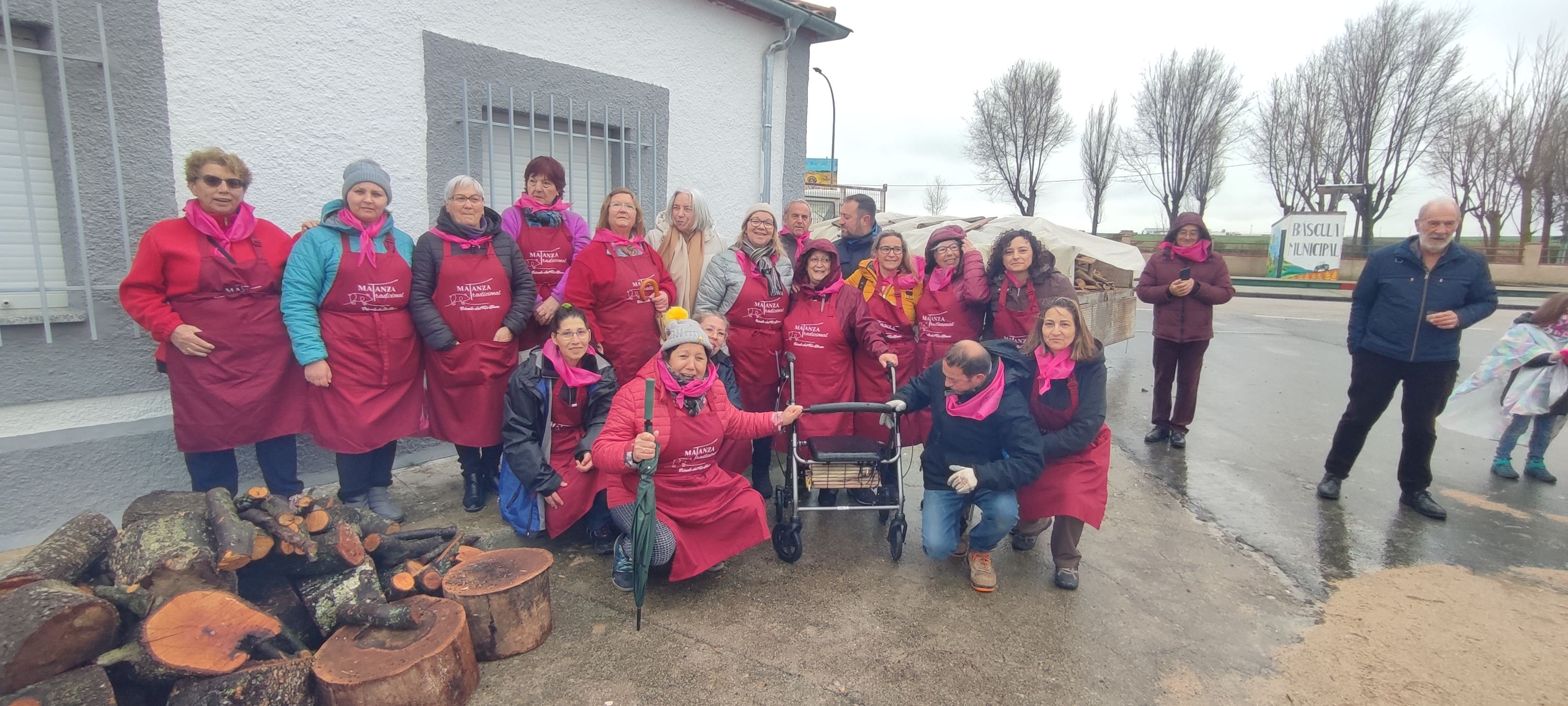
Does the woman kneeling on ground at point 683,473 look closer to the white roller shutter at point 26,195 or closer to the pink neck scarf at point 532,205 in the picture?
the pink neck scarf at point 532,205

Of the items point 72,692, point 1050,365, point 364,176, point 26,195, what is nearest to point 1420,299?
point 1050,365

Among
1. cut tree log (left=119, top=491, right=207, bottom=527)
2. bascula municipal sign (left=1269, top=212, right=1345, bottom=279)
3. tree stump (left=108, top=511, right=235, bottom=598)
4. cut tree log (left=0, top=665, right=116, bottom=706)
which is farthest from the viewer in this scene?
bascula municipal sign (left=1269, top=212, right=1345, bottom=279)

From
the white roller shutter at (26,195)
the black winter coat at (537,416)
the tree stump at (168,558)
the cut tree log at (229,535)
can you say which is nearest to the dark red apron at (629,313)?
the black winter coat at (537,416)

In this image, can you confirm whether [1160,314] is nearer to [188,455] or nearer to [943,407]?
[943,407]

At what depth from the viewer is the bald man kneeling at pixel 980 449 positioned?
346 cm

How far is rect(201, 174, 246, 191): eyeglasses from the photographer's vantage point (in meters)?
3.34

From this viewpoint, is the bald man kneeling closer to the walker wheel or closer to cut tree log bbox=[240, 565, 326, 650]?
the walker wheel

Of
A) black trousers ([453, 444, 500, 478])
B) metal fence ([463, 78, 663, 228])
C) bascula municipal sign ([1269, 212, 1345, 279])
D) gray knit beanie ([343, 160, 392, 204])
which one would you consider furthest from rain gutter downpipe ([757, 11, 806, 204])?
bascula municipal sign ([1269, 212, 1345, 279])

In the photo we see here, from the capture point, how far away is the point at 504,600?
281 centimetres

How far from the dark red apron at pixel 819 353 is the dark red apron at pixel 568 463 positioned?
48.1 inches

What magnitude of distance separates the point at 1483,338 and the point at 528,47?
15976 millimetres

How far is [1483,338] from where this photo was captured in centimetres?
1270

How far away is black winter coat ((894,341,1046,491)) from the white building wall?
3579 mm

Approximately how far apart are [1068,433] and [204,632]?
3483 millimetres
